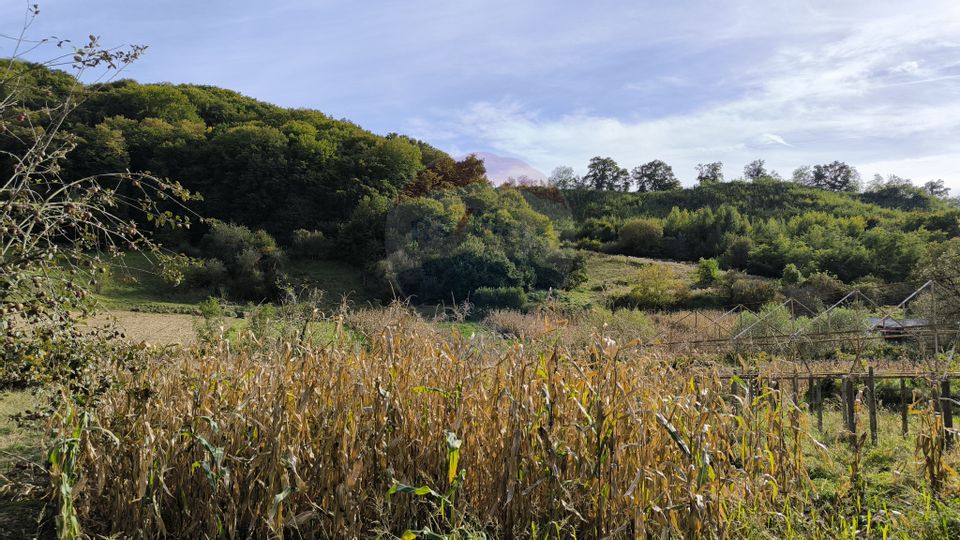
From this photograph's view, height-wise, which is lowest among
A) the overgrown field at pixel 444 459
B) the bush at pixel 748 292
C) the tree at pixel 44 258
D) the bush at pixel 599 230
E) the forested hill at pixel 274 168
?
the bush at pixel 748 292

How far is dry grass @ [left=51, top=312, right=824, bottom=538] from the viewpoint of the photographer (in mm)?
2340

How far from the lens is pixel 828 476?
11.2 ft

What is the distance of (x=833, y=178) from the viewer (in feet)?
157

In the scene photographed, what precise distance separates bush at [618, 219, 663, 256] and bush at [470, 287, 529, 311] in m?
12.6

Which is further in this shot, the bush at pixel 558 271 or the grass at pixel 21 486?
the bush at pixel 558 271

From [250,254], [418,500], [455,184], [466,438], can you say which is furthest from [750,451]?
[455,184]

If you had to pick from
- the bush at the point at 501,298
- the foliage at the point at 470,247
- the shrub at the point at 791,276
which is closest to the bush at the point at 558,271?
the foliage at the point at 470,247

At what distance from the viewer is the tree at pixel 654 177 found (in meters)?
46.2

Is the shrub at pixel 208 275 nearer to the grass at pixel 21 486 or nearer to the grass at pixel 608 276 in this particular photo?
the grass at pixel 608 276

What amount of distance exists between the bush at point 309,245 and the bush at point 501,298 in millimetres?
7706

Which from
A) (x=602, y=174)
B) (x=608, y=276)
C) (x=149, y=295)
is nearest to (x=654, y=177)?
(x=602, y=174)

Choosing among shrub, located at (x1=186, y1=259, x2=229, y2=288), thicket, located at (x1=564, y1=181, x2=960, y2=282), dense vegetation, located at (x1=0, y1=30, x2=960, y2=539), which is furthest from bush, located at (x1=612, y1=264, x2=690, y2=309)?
dense vegetation, located at (x1=0, y1=30, x2=960, y2=539)

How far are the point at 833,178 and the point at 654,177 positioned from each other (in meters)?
14.1

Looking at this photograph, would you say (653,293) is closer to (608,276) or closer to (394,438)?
(608,276)
